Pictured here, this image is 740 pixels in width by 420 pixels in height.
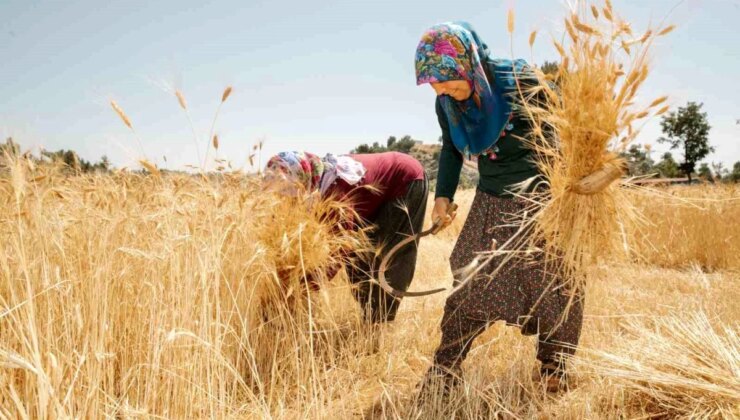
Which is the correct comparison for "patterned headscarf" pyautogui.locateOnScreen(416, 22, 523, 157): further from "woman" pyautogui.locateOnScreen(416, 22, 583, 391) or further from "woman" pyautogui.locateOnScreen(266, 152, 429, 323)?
"woman" pyautogui.locateOnScreen(266, 152, 429, 323)

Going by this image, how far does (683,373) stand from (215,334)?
1642 mm

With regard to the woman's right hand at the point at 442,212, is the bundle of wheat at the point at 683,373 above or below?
below

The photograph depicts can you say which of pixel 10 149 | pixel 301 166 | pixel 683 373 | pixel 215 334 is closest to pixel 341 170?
pixel 301 166

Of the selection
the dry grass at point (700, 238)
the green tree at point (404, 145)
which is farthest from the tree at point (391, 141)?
the dry grass at point (700, 238)

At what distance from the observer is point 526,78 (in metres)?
1.65

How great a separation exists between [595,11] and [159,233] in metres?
1.81

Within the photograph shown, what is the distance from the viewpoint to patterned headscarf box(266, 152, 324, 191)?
2.38 m

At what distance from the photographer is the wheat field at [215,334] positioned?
1.35 meters

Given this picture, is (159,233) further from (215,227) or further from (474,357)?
(474,357)

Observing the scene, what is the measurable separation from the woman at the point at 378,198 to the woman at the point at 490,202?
0.66 m

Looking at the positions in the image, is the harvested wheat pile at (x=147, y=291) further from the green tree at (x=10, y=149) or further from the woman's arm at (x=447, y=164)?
the woman's arm at (x=447, y=164)

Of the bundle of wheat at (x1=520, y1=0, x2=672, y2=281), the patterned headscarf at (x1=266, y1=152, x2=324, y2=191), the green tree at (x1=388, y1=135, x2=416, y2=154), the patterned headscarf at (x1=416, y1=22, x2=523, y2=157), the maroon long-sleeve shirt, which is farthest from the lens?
the green tree at (x1=388, y1=135, x2=416, y2=154)

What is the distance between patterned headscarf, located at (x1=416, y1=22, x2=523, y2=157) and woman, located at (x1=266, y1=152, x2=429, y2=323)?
2.53 ft

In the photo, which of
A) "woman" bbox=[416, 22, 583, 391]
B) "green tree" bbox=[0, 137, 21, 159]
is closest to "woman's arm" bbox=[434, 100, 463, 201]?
"woman" bbox=[416, 22, 583, 391]
